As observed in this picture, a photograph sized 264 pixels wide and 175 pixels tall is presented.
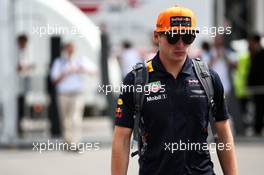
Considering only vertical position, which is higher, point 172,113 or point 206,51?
point 206,51

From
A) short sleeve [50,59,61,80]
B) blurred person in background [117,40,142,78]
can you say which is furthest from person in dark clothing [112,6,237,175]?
blurred person in background [117,40,142,78]

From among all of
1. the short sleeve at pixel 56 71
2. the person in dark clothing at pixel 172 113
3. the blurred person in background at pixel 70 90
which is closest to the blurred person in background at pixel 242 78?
the blurred person in background at pixel 70 90

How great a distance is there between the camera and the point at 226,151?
186 inches

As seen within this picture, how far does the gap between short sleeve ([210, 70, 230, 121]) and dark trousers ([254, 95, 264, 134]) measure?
1085 centimetres

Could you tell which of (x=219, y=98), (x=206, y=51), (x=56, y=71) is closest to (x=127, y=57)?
(x=206, y=51)

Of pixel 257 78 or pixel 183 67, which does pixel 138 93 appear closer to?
pixel 183 67

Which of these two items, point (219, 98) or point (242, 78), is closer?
point (219, 98)

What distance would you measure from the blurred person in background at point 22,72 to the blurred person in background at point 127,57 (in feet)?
6.01

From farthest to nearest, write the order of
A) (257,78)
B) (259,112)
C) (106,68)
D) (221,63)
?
(257,78) → (259,112) → (106,68) → (221,63)

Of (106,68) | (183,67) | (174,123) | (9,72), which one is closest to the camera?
(174,123)

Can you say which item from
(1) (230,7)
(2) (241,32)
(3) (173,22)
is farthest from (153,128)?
(1) (230,7)

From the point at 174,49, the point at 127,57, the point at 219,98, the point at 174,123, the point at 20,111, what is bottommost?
the point at 20,111

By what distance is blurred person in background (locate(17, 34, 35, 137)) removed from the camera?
14.9 metres

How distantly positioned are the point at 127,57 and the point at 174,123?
11625 mm
